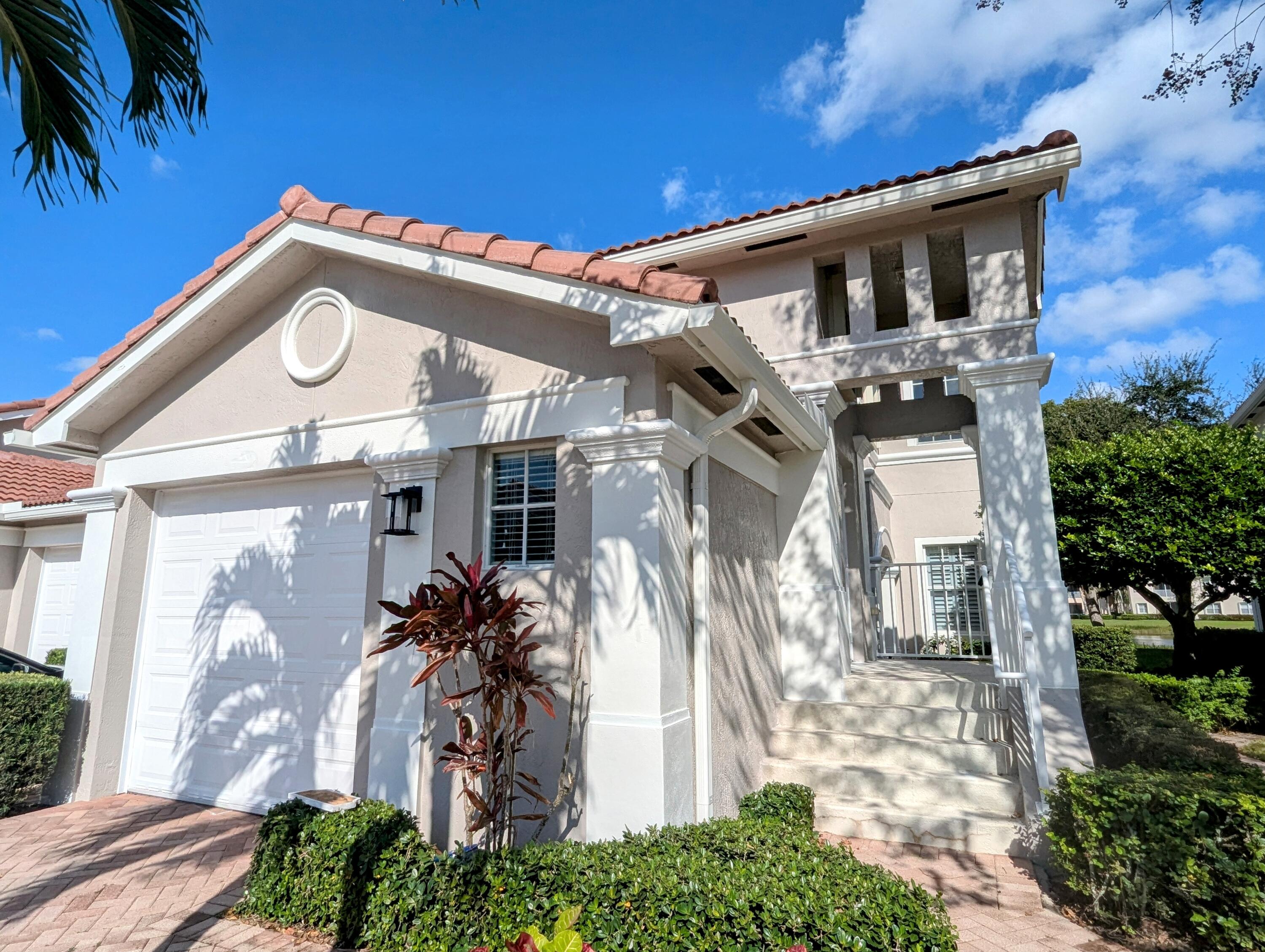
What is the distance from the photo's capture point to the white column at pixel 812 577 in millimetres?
7277

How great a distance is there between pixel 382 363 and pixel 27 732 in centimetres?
487

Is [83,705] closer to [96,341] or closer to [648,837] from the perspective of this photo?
[96,341]

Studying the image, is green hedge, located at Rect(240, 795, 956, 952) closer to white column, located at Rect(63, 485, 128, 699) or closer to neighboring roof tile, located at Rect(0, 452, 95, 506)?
white column, located at Rect(63, 485, 128, 699)

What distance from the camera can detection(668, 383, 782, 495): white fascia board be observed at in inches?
197

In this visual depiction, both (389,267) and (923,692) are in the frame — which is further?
(923,692)

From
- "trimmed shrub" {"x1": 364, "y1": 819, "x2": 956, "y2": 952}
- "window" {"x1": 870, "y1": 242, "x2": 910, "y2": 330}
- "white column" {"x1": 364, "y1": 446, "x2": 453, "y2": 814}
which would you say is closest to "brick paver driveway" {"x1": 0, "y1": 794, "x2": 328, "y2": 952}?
"trimmed shrub" {"x1": 364, "y1": 819, "x2": 956, "y2": 952}

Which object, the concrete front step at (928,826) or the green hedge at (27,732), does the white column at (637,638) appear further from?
the green hedge at (27,732)

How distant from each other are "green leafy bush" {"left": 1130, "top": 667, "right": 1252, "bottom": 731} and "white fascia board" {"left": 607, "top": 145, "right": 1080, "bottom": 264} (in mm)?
7348

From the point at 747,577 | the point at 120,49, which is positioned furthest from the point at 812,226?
the point at 120,49

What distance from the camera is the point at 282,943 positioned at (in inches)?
158

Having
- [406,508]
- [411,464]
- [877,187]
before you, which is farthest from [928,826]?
[877,187]

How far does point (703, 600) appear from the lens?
5.08 m

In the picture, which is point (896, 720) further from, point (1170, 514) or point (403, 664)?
point (1170, 514)

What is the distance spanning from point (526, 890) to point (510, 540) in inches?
100
